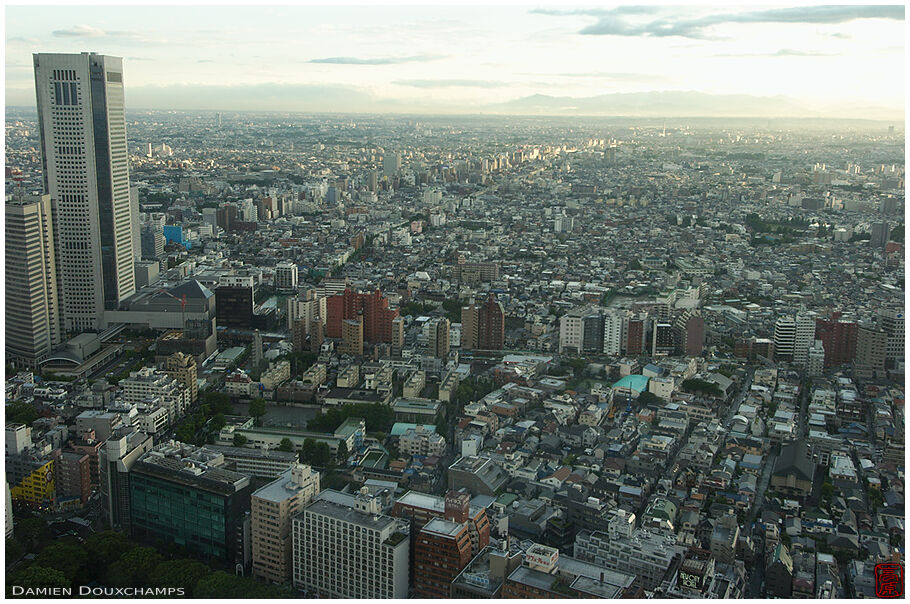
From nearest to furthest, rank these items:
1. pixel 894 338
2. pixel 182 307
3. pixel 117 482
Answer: pixel 117 482, pixel 894 338, pixel 182 307

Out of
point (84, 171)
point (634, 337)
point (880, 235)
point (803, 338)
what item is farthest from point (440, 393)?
point (880, 235)

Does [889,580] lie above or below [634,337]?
below

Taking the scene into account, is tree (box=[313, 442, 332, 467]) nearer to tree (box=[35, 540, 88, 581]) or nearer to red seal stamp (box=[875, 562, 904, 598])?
tree (box=[35, 540, 88, 581])

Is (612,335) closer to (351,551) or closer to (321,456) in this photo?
(321,456)

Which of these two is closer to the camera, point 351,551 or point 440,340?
point 351,551

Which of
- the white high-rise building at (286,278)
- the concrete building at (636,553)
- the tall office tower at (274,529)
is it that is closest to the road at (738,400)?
the concrete building at (636,553)

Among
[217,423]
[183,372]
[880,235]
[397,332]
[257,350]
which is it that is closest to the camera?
[217,423]
